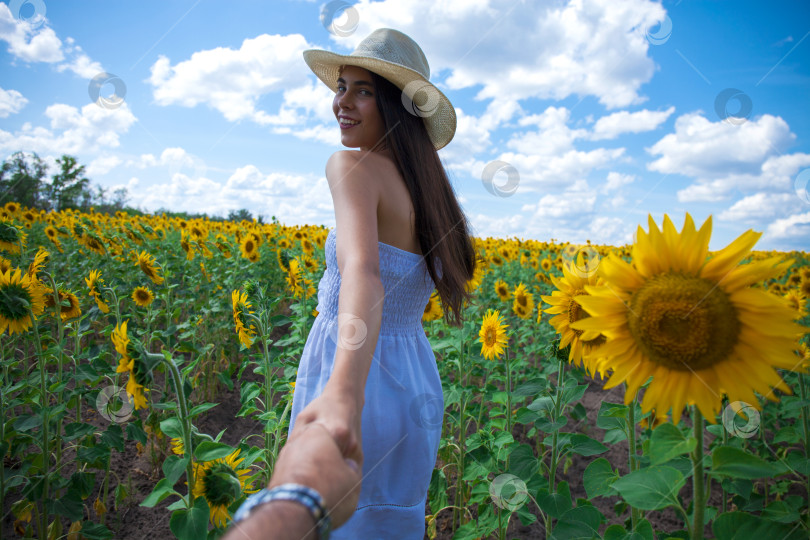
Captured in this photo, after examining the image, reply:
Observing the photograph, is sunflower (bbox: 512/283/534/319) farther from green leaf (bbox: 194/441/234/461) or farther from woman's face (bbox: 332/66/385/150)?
green leaf (bbox: 194/441/234/461)

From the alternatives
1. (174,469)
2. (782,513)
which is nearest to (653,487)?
(782,513)

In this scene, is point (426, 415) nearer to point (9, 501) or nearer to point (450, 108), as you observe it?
point (450, 108)

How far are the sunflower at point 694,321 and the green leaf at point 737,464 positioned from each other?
9 cm

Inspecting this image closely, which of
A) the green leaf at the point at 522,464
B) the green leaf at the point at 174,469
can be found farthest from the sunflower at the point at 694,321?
the green leaf at the point at 174,469

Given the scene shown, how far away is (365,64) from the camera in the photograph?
173 centimetres

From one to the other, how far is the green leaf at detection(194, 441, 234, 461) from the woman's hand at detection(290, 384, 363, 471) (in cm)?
78

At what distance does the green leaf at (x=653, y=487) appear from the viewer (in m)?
0.91

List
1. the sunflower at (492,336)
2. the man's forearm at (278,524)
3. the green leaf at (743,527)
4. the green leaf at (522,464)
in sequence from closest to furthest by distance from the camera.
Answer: the man's forearm at (278,524), the green leaf at (743,527), the green leaf at (522,464), the sunflower at (492,336)

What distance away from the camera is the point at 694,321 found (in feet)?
2.79

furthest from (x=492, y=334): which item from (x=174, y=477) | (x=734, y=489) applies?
(x=174, y=477)

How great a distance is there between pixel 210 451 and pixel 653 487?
118 centimetres

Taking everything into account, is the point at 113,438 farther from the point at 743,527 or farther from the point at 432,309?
the point at 743,527

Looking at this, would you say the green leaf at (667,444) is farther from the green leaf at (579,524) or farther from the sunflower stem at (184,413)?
the sunflower stem at (184,413)

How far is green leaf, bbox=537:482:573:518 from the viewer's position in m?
1.71
